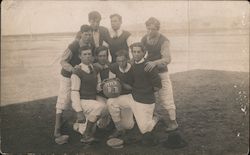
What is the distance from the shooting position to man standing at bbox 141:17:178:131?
186 inches

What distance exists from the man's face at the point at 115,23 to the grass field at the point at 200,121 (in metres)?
0.91

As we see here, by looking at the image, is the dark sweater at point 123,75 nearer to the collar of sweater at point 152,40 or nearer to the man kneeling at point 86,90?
the man kneeling at point 86,90

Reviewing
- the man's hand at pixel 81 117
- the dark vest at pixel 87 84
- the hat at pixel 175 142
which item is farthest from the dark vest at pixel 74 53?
→ the hat at pixel 175 142

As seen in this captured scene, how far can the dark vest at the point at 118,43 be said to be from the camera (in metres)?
4.78

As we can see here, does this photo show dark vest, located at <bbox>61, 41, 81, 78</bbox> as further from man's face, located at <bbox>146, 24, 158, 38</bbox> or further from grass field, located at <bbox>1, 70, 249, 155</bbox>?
man's face, located at <bbox>146, 24, 158, 38</bbox>

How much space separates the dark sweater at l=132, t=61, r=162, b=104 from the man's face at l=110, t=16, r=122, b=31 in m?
0.53

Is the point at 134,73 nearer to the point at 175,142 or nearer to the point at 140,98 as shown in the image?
the point at 140,98

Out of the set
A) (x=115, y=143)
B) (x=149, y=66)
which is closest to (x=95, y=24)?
(x=149, y=66)

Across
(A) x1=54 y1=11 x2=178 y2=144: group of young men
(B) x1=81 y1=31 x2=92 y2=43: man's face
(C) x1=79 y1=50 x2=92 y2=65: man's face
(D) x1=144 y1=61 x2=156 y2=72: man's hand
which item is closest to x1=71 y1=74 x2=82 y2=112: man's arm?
(A) x1=54 y1=11 x2=178 y2=144: group of young men

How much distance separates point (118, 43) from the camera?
479 centimetres

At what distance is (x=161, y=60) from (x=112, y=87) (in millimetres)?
677

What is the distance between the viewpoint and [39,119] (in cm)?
505

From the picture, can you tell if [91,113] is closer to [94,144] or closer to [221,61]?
[94,144]

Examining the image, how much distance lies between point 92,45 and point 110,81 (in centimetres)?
49
